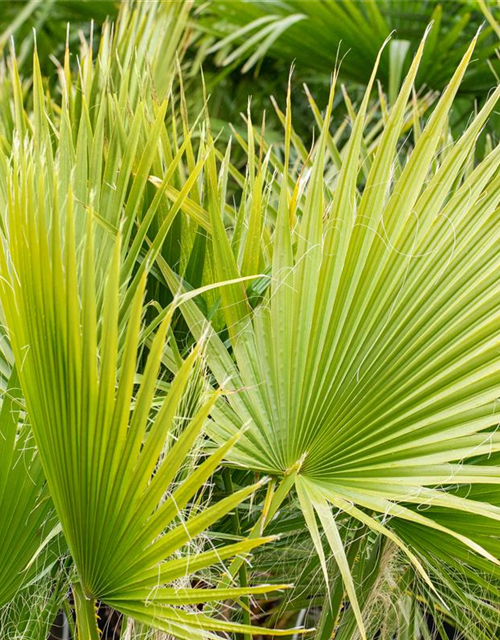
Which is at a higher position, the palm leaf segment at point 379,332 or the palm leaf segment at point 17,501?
the palm leaf segment at point 379,332

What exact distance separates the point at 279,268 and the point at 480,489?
13.6 inches

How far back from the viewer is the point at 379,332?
0.81 metres

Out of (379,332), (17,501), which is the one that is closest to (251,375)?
(379,332)

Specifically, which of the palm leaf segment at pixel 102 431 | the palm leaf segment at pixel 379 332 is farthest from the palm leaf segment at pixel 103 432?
the palm leaf segment at pixel 379 332

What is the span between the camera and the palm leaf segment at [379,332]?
78cm

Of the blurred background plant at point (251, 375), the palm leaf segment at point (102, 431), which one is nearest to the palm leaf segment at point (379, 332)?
the blurred background plant at point (251, 375)

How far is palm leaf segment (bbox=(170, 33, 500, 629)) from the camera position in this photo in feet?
2.55

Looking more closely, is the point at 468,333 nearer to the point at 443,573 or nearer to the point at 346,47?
the point at 443,573

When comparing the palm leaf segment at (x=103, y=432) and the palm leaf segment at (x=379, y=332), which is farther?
the palm leaf segment at (x=379, y=332)

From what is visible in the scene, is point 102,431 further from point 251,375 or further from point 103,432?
point 251,375

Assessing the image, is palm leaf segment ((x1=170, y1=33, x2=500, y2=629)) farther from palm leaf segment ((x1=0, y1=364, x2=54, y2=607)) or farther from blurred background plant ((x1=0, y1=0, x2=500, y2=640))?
palm leaf segment ((x1=0, y1=364, x2=54, y2=607))

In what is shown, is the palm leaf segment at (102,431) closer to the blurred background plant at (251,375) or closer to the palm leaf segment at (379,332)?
the blurred background plant at (251,375)

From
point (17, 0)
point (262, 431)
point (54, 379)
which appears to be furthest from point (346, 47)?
point (54, 379)

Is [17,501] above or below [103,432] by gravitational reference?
below
